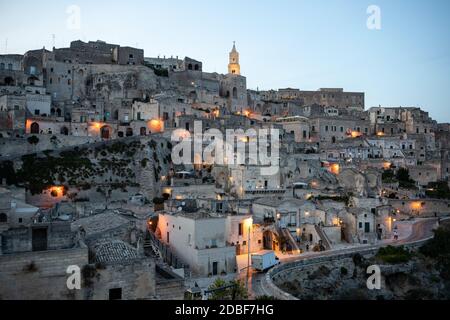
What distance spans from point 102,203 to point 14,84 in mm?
26581

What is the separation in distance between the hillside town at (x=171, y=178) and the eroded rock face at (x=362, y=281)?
236 cm

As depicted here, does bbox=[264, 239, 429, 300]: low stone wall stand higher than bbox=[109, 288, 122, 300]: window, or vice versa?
bbox=[109, 288, 122, 300]: window

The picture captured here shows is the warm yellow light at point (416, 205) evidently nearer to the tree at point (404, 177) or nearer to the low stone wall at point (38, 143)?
the tree at point (404, 177)

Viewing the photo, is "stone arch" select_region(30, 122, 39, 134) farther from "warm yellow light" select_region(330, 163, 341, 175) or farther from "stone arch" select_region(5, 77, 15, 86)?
"warm yellow light" select_region(330, 163, 341, 175)

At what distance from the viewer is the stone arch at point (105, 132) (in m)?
50.2

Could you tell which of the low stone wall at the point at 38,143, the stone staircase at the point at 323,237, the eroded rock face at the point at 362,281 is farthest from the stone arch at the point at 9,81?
the eroded rock face at the point at 362,281

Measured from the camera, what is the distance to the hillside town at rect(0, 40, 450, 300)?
680 inches

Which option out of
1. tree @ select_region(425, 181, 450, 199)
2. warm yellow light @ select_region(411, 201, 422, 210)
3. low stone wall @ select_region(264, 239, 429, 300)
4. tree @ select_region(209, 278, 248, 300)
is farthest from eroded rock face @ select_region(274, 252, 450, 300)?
tree @ select_region(425, 181, 450, 199)

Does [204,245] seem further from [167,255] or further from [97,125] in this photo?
[97,125]

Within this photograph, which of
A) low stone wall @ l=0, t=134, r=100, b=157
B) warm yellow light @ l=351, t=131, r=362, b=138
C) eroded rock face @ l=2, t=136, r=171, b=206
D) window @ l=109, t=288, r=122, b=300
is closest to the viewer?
window @ l=109, t=288, r=122, b=300

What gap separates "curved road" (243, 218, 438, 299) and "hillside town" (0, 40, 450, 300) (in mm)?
487

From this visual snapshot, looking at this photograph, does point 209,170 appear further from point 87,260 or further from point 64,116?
point 87,260

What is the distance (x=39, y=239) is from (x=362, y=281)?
73.6ft

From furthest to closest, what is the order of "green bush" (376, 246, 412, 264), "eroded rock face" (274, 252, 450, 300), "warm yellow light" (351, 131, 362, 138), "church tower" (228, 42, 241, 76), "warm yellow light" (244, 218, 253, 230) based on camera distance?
1. "church tower" (228, 42, 241, 76)
2. "warm yellow light" (351, 131, 362, 138)
3. "green bush" (376, 246, 412, 264)
4. "warm yellow light" (244, 218, 253, 230)
5. "eroded rock face" (274, 252, 450, 300)
